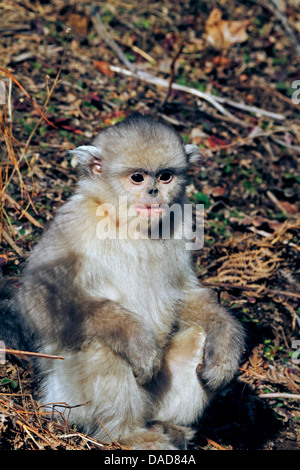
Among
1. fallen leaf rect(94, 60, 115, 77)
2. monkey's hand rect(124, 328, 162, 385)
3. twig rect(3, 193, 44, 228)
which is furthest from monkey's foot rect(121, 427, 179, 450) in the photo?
fallen leaf rect(94, 60, 115, 77)

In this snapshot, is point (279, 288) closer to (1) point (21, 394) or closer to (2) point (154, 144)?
(2) point (154, 144)

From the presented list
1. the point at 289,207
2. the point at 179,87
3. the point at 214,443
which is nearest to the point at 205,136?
the point at 179,87

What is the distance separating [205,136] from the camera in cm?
648

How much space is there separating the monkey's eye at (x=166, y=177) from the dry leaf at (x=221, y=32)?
447 cm

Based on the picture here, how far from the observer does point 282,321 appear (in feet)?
16.5

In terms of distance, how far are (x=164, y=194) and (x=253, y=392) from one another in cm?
187

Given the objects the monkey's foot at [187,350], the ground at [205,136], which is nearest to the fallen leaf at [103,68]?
the ground at [205,136]

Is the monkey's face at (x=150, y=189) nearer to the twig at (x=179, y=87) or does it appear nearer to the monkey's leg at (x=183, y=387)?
the monkey's leg at (x=183, y=387)

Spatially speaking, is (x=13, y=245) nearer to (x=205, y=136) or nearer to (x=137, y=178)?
(x=137, y=178)

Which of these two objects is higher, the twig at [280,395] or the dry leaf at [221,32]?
the dry leaf at [221,32]

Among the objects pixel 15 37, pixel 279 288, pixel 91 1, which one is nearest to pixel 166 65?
pixel 91 1

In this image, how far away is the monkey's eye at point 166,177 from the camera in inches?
147

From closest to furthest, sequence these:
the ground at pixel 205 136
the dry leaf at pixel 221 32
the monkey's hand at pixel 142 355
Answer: the monkey's hand at pixel 142 355 → the ground at pixel 205 136 → the dry leaf at pixel 221 32

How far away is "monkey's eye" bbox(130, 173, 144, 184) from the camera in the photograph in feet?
12.0
